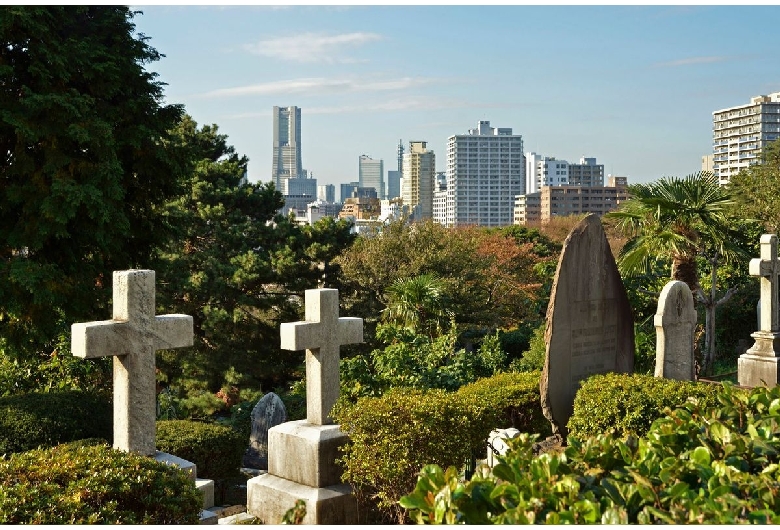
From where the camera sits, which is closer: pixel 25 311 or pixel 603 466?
pixel 603 466

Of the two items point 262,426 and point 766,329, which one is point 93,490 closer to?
point 262,426

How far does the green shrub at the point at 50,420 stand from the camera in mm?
7328

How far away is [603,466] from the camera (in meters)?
3.08

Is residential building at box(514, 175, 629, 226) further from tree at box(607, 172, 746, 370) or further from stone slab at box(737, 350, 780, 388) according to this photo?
stone slab at box(737, 350, 780, 388)

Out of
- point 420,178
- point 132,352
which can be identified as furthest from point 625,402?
point 420,178

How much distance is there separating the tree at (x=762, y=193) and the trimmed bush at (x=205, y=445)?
53.4 feet

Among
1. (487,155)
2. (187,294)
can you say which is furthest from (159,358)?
(487,155)

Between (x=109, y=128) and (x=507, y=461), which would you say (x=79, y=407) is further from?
(x=507, y=461)

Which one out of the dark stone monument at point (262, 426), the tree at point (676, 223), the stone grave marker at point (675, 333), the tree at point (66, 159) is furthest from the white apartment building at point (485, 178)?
the stone grave marker at point (675, 333)

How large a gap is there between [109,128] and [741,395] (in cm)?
975

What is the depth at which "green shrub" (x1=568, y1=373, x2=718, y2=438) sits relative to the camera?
6109 millimetres

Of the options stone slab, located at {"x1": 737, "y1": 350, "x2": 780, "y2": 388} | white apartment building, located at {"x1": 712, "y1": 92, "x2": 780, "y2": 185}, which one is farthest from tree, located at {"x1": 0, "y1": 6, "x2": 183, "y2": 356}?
white apartment building, located at {"x1": 712, "y1": 92, "x2": 780, "y2": 185}

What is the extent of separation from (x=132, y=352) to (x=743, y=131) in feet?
271

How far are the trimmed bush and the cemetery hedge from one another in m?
2.38
